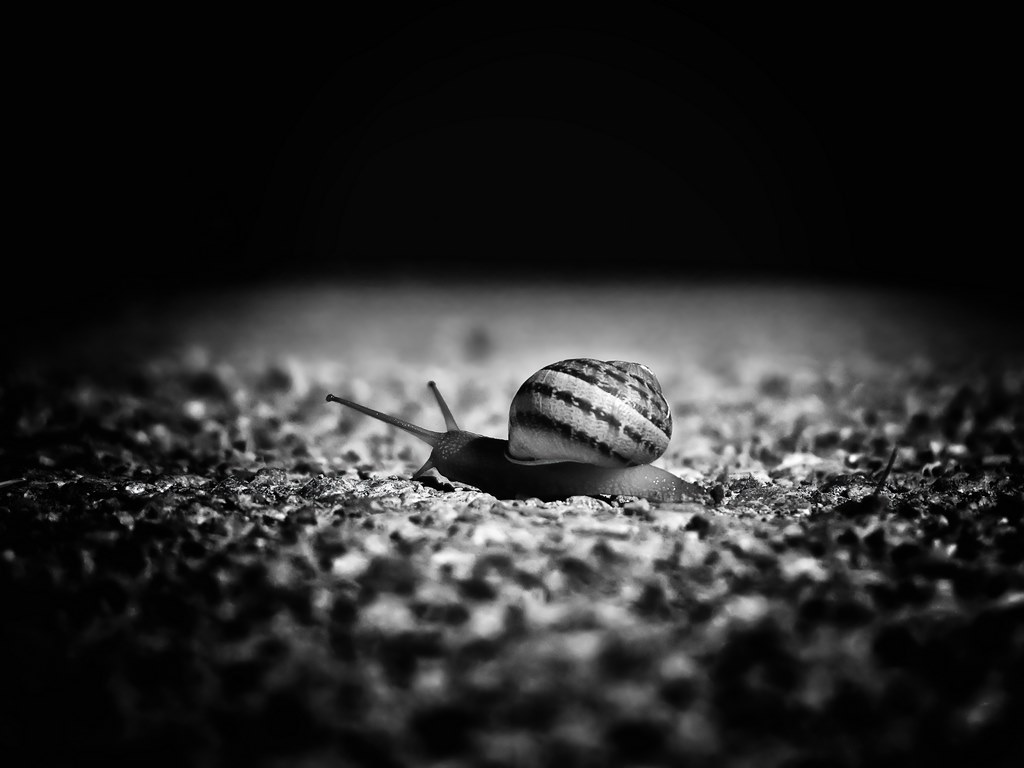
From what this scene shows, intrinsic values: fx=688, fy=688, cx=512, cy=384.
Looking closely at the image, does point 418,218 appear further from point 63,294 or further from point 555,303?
point 63,294

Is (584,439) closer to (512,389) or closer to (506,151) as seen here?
(512,389)

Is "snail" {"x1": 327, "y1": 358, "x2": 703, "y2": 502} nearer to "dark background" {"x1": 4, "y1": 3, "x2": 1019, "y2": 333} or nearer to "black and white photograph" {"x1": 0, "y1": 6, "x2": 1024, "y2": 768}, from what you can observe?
"black and white photograph" {"x1": 0, "y1": 6, "x2": 1024, "y2": 768}

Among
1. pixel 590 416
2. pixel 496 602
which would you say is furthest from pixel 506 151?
pixel 496 602

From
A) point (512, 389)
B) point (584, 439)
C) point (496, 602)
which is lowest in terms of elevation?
point (496, 602)

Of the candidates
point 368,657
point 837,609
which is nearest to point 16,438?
point 368,657

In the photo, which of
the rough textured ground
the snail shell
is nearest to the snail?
the snail shell

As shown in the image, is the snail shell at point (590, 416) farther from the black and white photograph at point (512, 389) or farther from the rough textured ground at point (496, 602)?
the rough textured ground at point (496, 602)
